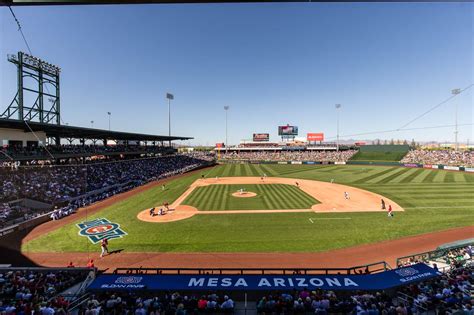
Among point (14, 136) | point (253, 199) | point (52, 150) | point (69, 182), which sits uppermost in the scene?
point (14, 136)

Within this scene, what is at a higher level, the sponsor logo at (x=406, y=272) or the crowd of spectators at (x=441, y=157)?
the crowd of spectators at (x=441, y=157)

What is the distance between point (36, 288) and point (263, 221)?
16312 millimetres

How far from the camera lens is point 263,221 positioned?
21.8m

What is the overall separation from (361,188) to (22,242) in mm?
41176

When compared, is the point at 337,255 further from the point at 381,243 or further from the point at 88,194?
the point at 88,194

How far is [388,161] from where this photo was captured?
6919 centimetres

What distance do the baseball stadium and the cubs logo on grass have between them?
0.19 metres

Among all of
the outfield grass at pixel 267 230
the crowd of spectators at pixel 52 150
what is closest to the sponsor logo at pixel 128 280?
the outfield grass at pixel 267 230

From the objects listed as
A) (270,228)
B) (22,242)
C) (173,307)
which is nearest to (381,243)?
(270,228)

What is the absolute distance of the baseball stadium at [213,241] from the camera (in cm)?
805

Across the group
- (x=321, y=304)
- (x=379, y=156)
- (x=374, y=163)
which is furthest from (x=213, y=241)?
(x=379, y=156)

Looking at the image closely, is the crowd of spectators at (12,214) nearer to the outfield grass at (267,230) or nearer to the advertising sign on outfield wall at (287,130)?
the outfield grass at (267,230)

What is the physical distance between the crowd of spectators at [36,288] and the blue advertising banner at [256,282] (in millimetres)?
1557

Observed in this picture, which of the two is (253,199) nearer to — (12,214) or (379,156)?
(12,214)
